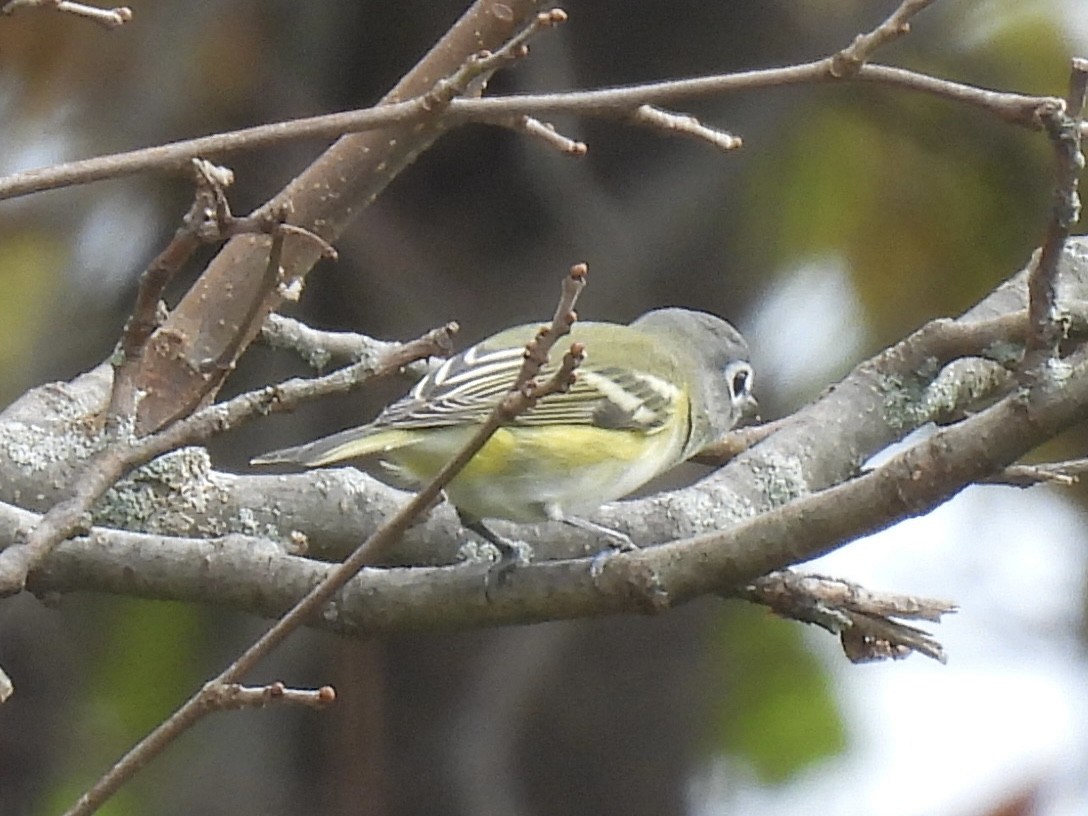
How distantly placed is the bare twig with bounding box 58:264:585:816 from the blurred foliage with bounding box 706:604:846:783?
3084 millimetres

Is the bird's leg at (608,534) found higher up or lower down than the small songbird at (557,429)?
lower down

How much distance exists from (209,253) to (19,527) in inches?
101

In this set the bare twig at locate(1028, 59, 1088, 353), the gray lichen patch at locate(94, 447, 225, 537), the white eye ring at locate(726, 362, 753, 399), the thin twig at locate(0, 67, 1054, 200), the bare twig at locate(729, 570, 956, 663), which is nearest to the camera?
the thin twig at locate(0, 67, 1054, 200)

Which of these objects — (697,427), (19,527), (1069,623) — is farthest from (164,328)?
(1069,623)

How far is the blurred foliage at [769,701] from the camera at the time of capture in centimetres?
455

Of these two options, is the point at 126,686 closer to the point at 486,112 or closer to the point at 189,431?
the point at 189,431

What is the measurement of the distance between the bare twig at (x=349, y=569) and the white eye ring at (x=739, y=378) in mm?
1909

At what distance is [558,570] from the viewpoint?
2105 mm

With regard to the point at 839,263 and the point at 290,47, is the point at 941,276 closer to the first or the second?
the point at 839,263

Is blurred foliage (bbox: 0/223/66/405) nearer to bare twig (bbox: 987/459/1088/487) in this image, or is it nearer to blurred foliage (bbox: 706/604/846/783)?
blurred foliage (bbox: 706/604/846/783)

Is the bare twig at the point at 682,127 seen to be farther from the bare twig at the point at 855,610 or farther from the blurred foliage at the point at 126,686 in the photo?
the blurred foliage at the point at 126,686

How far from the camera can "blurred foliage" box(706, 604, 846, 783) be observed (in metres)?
4.55

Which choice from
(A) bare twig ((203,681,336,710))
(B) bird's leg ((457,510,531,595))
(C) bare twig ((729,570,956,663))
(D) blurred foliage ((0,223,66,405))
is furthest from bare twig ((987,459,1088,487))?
(D) blurred foliage ((0,223,66,405))

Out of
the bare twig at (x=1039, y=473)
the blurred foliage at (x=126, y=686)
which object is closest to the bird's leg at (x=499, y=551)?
the bare twig at (x=1039, y=473)
